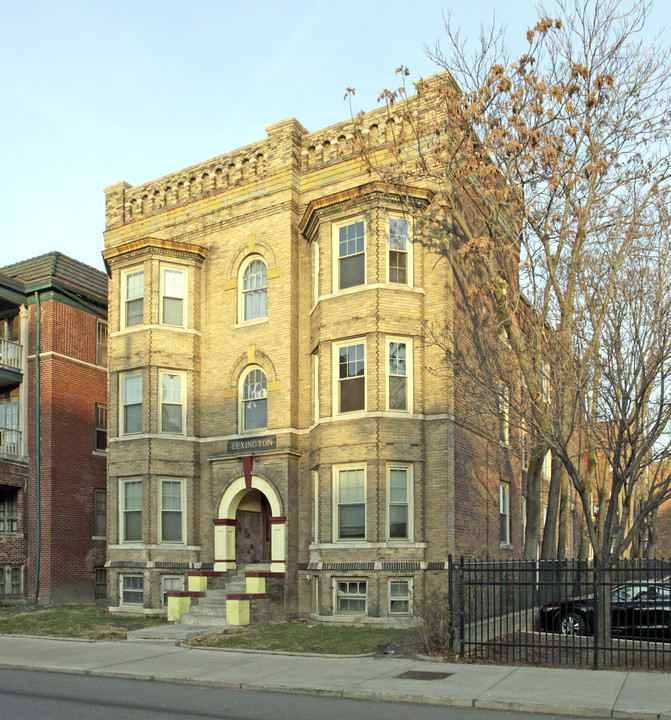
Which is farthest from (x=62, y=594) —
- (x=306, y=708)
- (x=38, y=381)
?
(x=306, y=708)

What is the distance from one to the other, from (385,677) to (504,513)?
11231 mm

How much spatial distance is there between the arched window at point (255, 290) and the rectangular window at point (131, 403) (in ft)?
11.4

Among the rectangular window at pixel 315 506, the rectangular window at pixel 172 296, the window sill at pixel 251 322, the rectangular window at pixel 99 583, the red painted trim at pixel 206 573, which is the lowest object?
the rectangular window at pixel 99 583

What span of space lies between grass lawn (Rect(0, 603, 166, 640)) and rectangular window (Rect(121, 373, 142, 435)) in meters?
4.83

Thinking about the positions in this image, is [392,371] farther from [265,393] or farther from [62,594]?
[62,594]

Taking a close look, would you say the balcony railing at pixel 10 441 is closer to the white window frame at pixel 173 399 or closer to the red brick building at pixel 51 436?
the red brick building at pixel 51 436

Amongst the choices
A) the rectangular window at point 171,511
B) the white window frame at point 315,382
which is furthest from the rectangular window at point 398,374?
the rectangular window at point 171,511

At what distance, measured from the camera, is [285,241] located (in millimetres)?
21422

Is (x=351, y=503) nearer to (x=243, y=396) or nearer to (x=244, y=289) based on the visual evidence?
(x=243, y=396)

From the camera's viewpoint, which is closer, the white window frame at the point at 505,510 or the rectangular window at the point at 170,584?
the rectangular window at the point at 170,584

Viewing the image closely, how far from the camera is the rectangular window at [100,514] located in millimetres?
26594

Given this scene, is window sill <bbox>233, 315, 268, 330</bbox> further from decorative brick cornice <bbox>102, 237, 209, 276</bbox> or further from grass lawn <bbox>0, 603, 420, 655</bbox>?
grass lawn <bbox>0, 603, 420, 655</bbox>

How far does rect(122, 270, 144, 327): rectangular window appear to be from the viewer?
74.7 ft

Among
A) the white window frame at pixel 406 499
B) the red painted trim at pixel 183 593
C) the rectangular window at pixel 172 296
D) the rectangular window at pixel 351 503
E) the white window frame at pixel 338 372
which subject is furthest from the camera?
the rectangular window at pixel 172 296
